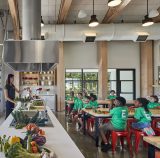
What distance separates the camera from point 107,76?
1417 cm

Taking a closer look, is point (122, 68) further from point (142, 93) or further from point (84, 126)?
point (84, 126)

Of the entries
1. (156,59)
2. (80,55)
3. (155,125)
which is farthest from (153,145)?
(80,55)

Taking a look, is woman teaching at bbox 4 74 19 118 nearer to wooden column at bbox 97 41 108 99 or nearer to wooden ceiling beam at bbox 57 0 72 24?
wooden ceiling beam at bbox 57 0 72 24

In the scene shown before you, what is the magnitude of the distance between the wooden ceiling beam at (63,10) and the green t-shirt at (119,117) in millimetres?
4009

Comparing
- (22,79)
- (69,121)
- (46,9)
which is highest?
(46,9)

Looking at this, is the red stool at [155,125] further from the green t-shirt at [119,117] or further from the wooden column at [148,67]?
the wooden column at [148,67]

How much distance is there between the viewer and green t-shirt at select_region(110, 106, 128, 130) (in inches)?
225

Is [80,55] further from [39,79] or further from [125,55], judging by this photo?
[39,79]

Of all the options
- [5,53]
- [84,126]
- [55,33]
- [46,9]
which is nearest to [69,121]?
[84,126]

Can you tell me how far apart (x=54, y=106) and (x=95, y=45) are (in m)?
3.57

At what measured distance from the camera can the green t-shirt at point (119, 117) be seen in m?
5.71

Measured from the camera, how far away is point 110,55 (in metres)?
14.8

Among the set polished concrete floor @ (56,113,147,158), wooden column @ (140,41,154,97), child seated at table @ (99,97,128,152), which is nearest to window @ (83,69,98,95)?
wooden column @ (140,41,154,97)

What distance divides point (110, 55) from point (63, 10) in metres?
5.64
